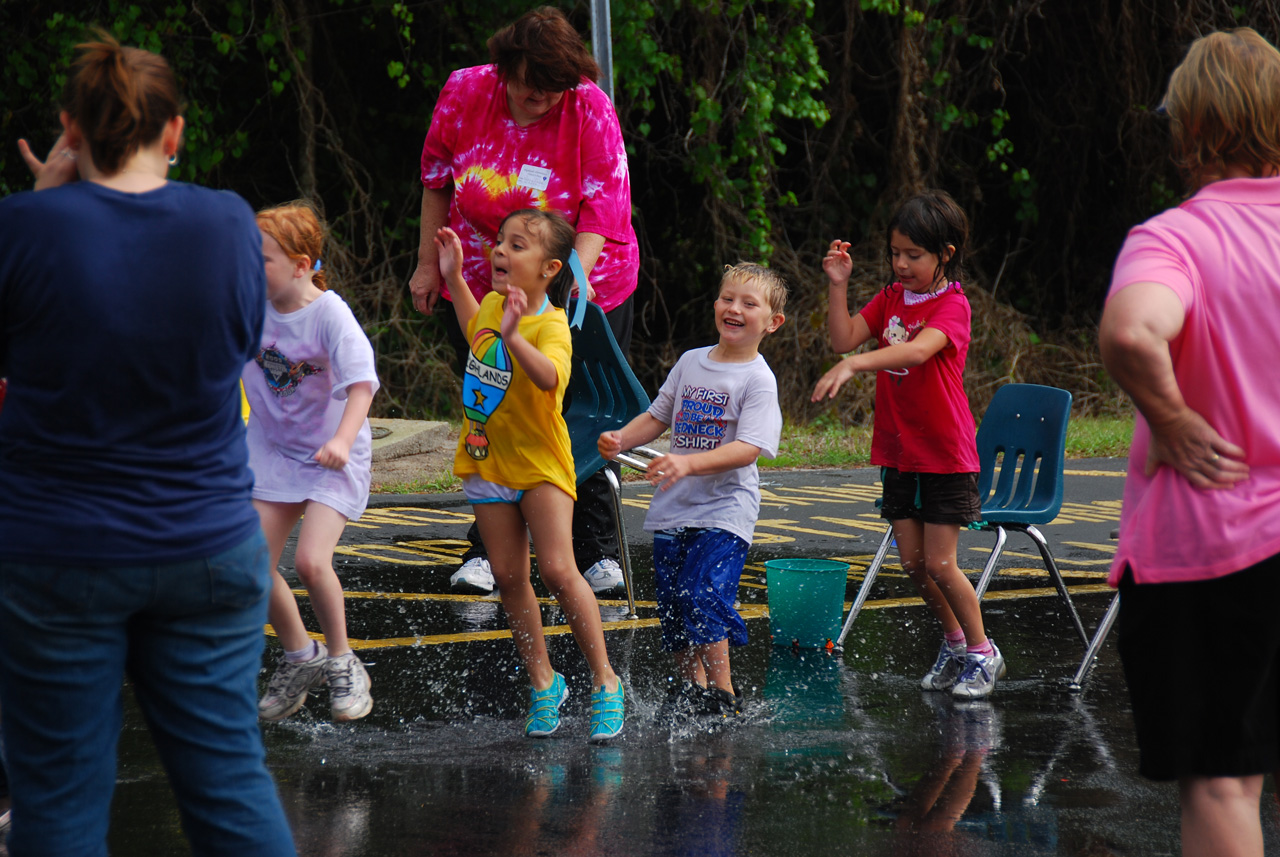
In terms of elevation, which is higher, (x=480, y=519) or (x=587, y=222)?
(x=587, y=222)

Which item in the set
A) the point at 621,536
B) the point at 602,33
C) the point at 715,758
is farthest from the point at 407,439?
the point at 715,758

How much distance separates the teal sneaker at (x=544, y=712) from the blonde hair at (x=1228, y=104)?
2461mm

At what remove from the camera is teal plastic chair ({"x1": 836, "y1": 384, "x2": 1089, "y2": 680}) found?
17.4 ft

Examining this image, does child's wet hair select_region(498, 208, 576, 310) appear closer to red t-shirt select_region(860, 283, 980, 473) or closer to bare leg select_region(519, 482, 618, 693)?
bare leg select_region(519, 482, 618, 693)

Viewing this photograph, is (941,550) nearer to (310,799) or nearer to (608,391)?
(608,391)

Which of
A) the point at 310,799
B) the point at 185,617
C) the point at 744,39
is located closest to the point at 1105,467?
the point at 744,39

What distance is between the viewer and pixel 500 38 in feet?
17.2

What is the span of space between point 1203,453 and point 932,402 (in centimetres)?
242

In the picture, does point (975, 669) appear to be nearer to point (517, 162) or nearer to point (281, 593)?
point (281, 593)

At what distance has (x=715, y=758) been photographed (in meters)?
3.97

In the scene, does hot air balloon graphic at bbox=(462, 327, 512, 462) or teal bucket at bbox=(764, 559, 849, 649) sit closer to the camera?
hot air balloon graphic at bbox=(462, 327, 512, 462)

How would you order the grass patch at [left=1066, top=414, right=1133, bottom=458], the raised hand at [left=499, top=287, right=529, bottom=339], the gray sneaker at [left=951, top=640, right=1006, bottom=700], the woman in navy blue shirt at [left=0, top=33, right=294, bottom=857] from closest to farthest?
the woman in navy blue shirt at [left=0, top=33, right=294, bottom=857] → the raised hand at [left=499, top=287, right=529, bottom=339] → the gray sneaker at [left=951, top=640, right=1006, bottom=700] → the grass patch at [left=1066, top=414, right=1133, bottom=458]

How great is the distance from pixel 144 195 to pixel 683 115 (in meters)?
13.5

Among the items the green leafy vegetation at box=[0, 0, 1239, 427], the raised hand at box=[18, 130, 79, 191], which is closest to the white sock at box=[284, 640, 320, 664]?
the raised hand at box=[18, 130, 79, 191]
